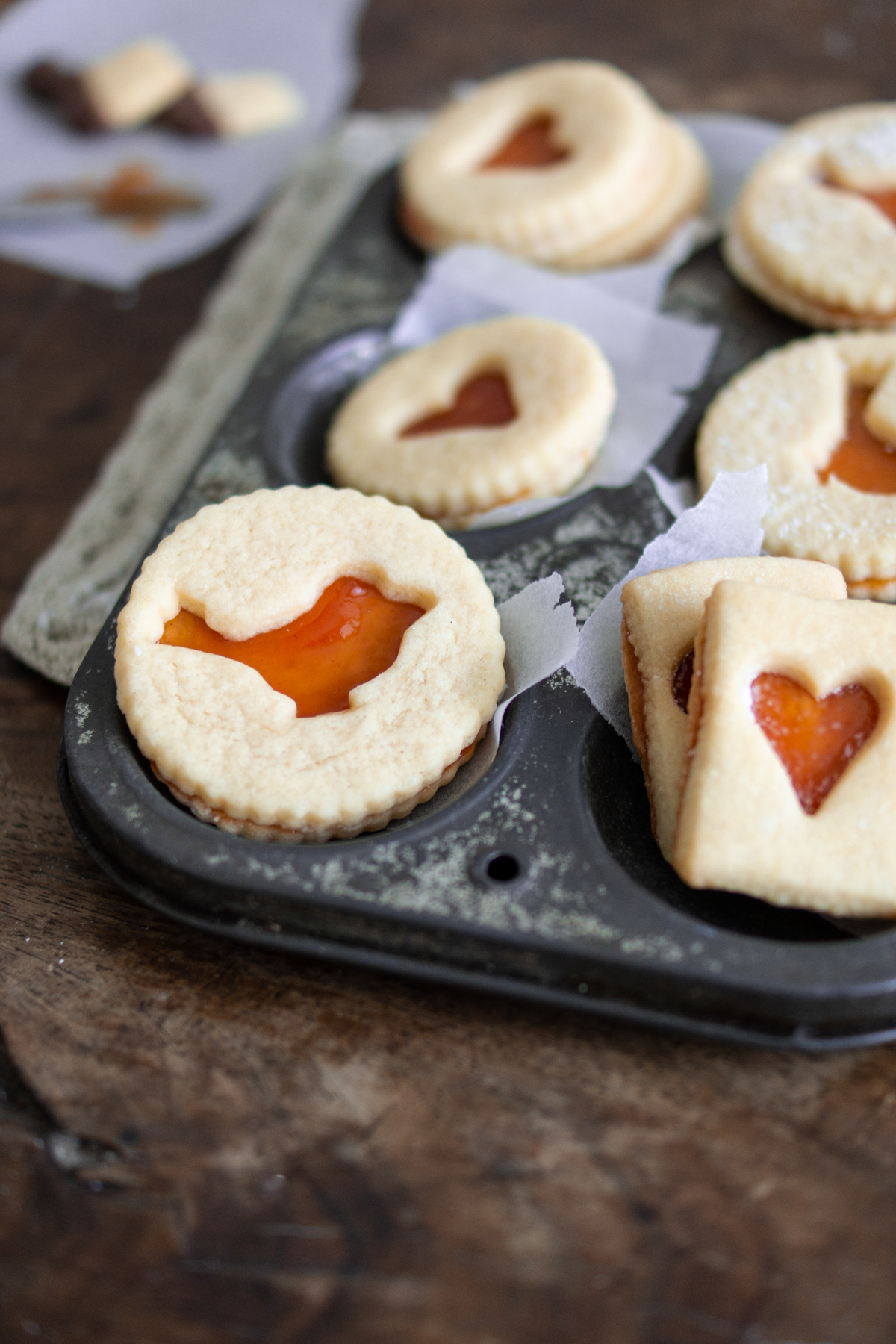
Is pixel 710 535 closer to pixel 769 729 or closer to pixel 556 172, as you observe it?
pixel 769 729

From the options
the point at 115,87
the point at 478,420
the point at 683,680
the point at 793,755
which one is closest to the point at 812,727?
the point at 793,755

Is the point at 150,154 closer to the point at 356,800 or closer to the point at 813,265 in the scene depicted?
the point at 813,265

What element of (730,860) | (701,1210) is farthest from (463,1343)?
(730,860)

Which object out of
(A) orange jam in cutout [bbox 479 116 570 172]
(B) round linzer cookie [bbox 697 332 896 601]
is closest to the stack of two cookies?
(B) round linzer cookie [bbox 697 332 896 601]

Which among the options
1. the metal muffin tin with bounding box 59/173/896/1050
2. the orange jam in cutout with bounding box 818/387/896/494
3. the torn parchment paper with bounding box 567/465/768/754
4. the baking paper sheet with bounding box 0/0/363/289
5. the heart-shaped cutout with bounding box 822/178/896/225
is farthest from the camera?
the baking paper sheet with bounding box 0/0/363/289

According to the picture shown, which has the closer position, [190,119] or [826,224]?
Result: [826,224]

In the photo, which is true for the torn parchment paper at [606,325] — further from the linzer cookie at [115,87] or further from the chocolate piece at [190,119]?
the linzer cookie at [115,87]

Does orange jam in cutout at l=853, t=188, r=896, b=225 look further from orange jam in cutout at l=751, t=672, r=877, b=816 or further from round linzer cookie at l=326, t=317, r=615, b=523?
orange jam in cutout at l=751, t=672, r=877, b=816
